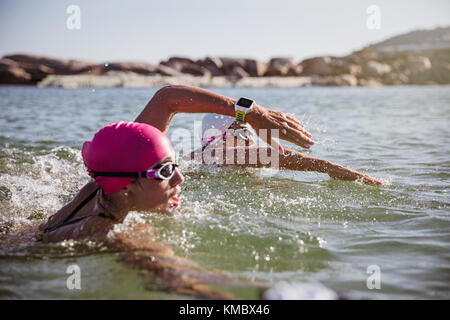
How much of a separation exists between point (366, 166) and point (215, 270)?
182 inches

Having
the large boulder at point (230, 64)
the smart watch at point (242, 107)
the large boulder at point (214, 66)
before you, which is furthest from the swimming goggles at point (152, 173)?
the large boulder at point (230, 64)

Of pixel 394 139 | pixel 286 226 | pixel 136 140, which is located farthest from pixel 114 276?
pixel 394 139

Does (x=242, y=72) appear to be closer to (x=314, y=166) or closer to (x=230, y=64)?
(x=230, y=64)

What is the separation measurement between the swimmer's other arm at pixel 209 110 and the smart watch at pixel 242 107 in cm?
4

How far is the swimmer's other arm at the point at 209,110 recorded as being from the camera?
3.58 meters

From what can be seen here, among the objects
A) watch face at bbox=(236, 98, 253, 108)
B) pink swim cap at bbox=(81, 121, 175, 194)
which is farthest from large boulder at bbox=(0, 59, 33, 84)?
pink swim cap at bbox=(81, 121, 175, 194)

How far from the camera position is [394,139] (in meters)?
9.88

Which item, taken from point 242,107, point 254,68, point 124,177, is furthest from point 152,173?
point 254,68

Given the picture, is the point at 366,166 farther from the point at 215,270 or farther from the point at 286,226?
the point at 215,270

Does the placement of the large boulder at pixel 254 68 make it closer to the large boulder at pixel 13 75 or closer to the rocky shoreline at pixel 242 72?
the rocky shoreline at pixel 242 72

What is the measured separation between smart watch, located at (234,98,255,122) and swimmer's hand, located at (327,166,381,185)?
7.73 ft

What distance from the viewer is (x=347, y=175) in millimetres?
5508

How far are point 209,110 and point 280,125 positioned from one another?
0.89 m

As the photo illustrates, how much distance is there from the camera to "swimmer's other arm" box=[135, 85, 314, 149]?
3582 mm
